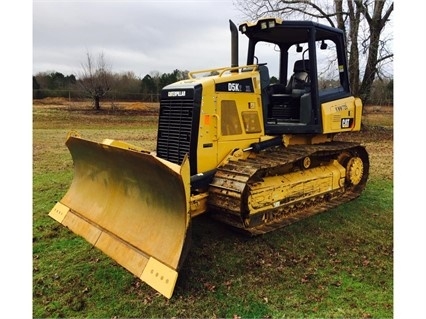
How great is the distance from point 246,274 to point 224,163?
1.48m

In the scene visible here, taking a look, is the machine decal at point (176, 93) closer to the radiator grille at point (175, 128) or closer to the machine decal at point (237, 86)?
the radiator grille at point (175, 128)

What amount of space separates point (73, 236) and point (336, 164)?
4.23 meters

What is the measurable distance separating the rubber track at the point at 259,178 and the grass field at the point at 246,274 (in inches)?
6.8

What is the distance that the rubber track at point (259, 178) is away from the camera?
14.2 feet

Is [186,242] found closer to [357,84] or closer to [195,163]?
[195,163]

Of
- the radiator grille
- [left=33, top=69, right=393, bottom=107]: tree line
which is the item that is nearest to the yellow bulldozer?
the radiator grille

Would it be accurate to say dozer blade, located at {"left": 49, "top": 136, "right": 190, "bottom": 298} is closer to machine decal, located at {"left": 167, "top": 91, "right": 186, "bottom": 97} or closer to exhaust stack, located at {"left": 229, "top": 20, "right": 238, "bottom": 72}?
machine decal, located at {"left": 167, "top": 91, "right": 186, "bottom": 97}

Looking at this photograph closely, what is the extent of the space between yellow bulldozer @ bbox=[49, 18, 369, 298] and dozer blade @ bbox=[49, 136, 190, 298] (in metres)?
0.01

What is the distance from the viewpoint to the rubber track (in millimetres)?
4336

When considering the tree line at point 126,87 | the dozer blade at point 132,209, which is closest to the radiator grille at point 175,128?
the dozer blade at point 132,209

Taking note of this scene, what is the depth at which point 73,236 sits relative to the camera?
504 centimetres

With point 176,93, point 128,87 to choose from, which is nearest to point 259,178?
point 176,93

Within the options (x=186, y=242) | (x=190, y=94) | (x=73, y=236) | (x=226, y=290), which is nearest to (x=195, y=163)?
(x=190, y=94)

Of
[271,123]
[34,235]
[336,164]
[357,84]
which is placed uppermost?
[357,84]
